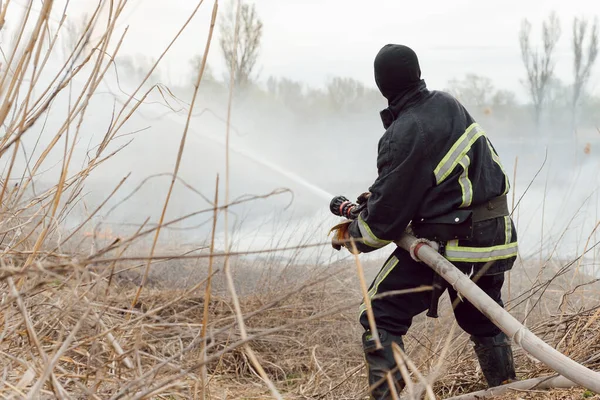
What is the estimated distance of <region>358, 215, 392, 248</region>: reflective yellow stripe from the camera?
110 inches

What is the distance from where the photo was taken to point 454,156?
2756 millimetres

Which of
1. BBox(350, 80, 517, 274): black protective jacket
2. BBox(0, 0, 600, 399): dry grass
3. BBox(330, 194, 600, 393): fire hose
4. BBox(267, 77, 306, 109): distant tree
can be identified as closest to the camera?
BBox(0, 0, 600, 399): dry grass

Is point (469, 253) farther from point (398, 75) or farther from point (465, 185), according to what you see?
point (398, 75)

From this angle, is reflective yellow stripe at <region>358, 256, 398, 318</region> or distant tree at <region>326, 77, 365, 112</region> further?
distant tree at <region>326, 77, 365, 112</region>

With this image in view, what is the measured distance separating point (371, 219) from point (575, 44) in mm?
16546

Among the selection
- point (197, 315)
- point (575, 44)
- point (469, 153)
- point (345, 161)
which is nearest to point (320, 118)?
point (345, 161)

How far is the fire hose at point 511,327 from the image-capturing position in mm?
1900

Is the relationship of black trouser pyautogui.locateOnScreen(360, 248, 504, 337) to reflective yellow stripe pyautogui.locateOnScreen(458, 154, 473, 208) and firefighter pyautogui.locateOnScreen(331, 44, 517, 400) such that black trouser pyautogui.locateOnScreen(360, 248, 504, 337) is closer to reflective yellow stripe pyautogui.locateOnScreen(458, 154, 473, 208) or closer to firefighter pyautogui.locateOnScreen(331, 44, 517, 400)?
firefighter pyautogui.locateOnScreen(331, 44, 517, 400)

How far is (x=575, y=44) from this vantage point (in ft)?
56.0

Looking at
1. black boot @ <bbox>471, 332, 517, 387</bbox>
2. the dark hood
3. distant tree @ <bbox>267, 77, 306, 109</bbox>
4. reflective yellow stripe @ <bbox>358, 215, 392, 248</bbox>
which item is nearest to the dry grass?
black boot @ <bbox>471, 332, 517, 387</bbox>

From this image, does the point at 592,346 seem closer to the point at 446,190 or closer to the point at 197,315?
the point at 446,190

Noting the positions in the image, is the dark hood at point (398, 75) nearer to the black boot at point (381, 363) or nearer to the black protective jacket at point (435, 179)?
the black protective jacket at point (435, 179)

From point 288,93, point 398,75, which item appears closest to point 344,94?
point 288,93

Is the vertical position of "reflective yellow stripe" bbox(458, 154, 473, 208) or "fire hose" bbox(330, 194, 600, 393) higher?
"reflective yellow stripe" bbox(458, 154, 473, 208)
